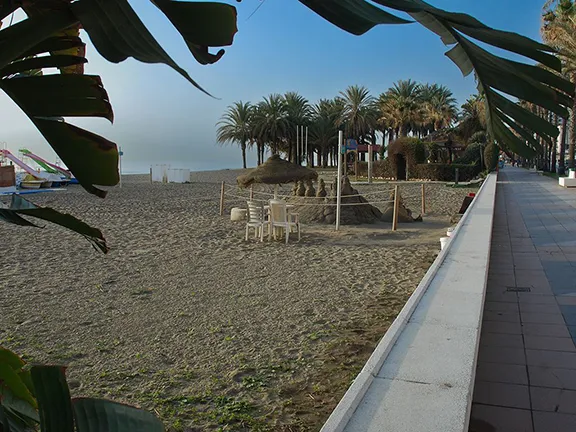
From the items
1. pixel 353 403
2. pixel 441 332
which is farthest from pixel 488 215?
pixel 353 403

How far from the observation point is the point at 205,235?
11.8m

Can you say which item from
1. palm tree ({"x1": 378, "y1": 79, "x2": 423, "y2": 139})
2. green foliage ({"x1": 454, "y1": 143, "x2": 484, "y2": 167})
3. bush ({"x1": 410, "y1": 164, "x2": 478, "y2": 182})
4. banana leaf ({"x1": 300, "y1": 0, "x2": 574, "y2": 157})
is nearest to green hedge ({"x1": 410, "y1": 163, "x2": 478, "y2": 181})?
bush ({"x1": 410, "y1": 164, "x2": 478, "y2": 182})

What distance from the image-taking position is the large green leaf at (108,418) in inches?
33.7

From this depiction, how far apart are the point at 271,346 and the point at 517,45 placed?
409 centimetres

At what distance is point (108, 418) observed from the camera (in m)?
0.87

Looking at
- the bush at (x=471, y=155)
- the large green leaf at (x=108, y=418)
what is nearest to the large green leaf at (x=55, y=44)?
the large green leaf at (x=108, y=418)

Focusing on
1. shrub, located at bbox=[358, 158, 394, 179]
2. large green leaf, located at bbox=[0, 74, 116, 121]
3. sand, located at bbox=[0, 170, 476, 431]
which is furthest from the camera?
shrub, located at bbox=[358, 158, 394, 179]

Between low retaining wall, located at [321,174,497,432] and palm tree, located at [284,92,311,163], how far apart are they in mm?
54677

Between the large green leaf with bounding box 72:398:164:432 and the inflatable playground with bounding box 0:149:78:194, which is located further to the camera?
the inflatable playground with bounding box 0:149:78:194

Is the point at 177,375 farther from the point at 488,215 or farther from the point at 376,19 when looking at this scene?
the point at 488,215

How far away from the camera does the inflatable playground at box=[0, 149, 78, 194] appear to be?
26700 millimetres

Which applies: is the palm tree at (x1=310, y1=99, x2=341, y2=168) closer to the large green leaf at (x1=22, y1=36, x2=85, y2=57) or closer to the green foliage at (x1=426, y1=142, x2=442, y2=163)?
the green foliage at (x1=426, y1=142, x2=442, y2=163)

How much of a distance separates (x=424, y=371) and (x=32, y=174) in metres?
30.4

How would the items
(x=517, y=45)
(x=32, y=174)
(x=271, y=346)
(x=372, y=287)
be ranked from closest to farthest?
1. (x=517, y=45)
2. (x=271, y=346)
3. (x=372, y=287)
4. (x=32, y=174)
